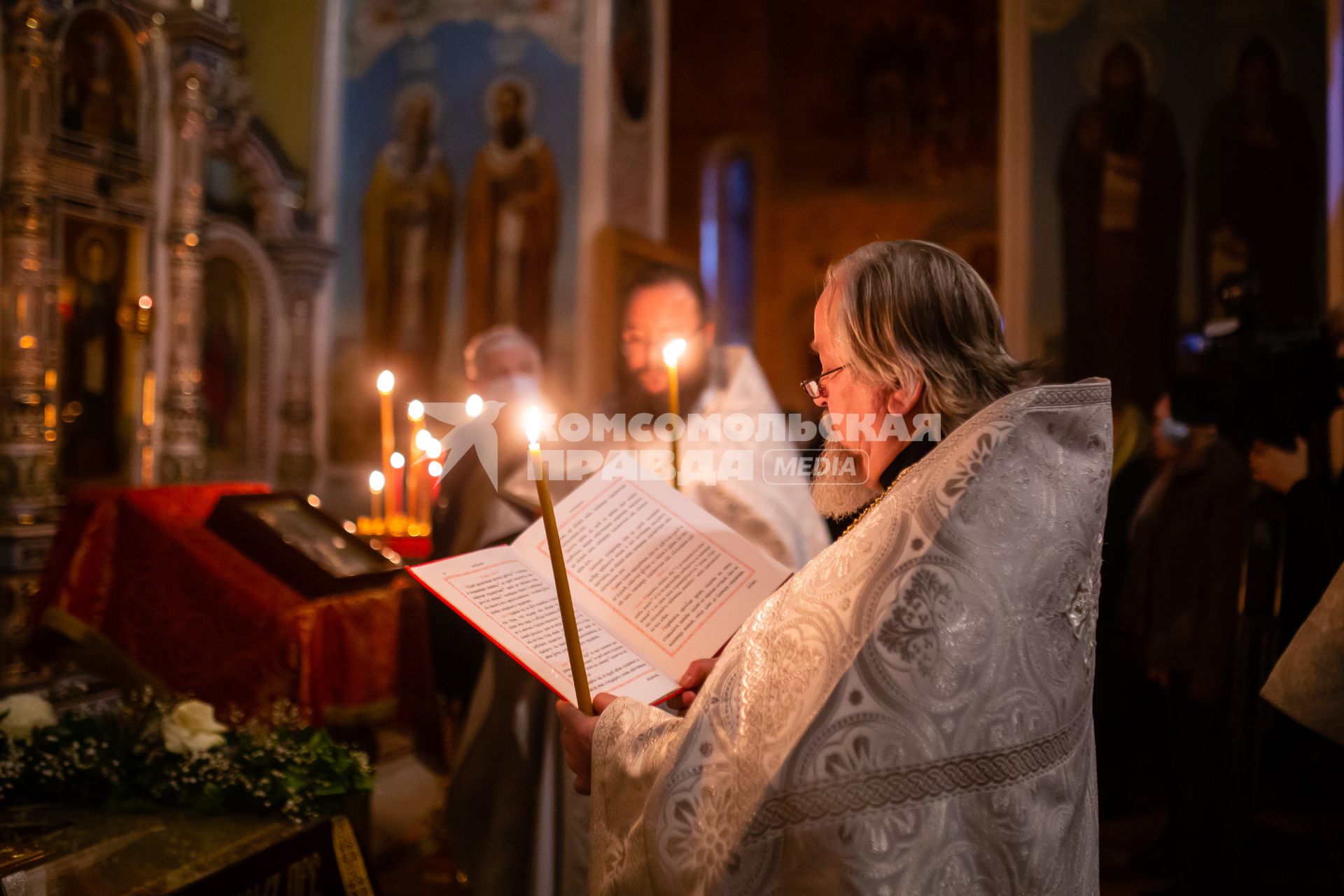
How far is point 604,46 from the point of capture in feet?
24.0

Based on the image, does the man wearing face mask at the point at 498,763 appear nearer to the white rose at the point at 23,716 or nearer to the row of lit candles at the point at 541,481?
the row of lit candles at the point at 541,481

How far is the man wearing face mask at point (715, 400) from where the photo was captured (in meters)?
2.55

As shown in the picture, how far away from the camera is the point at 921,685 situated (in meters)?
1.01

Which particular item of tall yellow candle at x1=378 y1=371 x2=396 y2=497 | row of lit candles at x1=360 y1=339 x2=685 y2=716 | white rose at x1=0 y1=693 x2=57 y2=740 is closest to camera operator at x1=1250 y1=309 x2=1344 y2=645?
row of lit candles at x1=360 y1=339 x2=685 y2=716

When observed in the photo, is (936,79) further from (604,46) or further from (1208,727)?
(1208,727)

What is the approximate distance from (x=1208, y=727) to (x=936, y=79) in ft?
34.4

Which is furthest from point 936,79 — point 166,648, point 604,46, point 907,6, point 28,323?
point 166,648

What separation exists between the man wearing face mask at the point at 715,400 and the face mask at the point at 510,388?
0.46 metres

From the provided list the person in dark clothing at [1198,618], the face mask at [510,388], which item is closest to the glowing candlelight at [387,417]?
the face mask at [510,388]

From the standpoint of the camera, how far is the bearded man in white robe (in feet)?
3.31

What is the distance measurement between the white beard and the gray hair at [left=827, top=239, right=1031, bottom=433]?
0.26m

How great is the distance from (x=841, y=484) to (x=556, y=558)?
0.53 m

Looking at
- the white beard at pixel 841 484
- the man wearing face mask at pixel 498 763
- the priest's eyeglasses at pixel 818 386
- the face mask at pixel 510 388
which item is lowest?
the man wearing face mask at pixel 498 763

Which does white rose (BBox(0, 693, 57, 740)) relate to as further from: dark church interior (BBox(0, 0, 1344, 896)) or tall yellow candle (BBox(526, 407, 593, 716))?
tall yellow candle (BBox(526, 407, 593, 716))
